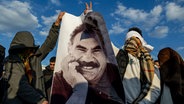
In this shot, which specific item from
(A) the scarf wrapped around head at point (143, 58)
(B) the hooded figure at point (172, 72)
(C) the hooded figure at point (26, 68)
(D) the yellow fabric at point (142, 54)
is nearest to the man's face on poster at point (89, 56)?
(C) the hooded figure at point (26, 68)

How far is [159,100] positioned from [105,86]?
121 centimetres

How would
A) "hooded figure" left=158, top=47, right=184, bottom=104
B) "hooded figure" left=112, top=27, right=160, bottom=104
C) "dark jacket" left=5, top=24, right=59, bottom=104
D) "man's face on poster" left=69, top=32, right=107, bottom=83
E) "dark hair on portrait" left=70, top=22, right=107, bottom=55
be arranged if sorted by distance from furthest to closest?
1. "hooded figure" left=158, top=47, right=184, bottom=104
2. "hooded figure" left=112, top=27, right=160, bottom=104
3. "dark jacket" left=5, top=24, right=59, bottom=104
4. "dark hair on portrait" left=70, top=22, right=107, bottom=55
5. "man's face on poster" left=69, top=32, right=107, bottom=83

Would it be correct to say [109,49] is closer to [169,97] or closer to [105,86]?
[105,86]

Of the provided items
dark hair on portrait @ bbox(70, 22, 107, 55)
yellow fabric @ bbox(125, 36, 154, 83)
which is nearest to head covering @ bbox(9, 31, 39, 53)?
dark hair on portrait @ bbox(70, 22, 107, 55)

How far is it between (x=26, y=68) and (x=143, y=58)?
173 centimetres

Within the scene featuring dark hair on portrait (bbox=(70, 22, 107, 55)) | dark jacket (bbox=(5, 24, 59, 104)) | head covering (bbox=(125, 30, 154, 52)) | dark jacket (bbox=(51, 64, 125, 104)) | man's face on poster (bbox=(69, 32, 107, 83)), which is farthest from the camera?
head covering (bbox=(125, 30, 154, 52))

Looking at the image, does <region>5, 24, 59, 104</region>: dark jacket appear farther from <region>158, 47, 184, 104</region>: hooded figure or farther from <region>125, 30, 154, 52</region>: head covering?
<region>158, 47, 184, 104</region>: hooded figure

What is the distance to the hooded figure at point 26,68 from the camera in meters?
3.63

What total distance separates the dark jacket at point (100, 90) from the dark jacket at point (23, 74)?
1.77ft

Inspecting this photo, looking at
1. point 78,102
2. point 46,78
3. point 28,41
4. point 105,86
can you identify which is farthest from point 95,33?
point 46,78

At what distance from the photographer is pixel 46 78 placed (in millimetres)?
7008

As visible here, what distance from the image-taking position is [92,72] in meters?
3.30

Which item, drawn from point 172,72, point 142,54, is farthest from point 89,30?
point 172,72

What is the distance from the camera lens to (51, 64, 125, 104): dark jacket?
3.11 metres
